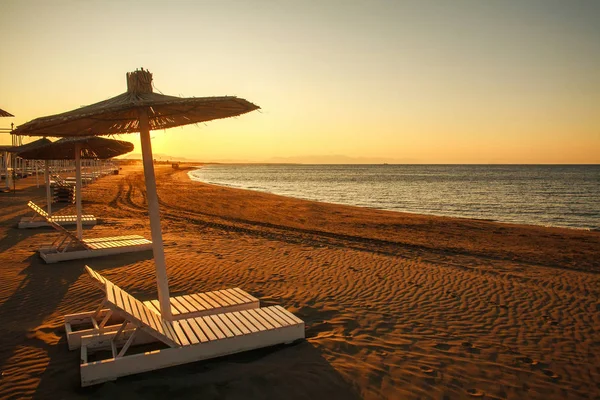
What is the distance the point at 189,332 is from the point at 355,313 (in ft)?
8.25

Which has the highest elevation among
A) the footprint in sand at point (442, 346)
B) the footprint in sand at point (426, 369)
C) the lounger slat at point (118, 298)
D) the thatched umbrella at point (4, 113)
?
the thatched umbrella at point (4, 113)

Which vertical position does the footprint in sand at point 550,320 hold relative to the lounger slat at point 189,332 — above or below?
below

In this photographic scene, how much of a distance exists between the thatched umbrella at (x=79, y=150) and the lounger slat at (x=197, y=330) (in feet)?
20.1

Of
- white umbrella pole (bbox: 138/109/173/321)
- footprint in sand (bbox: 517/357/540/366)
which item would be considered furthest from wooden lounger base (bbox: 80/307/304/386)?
footprint in sand (bbox: 517/357/540/366)

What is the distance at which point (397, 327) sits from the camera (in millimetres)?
5664

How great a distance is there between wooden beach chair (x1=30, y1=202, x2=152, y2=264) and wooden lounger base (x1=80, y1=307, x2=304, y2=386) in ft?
16.1

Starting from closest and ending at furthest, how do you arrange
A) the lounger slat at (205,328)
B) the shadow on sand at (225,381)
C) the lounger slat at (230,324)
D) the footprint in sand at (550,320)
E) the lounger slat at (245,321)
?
the shadow on sand at (225,381), the lounger slat at (205,328), the lounger slat at (230,324), the lounger slat at (245,321), the footprint in sand at (550,320)

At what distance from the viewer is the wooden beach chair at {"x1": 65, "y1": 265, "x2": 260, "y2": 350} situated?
16.0 ft

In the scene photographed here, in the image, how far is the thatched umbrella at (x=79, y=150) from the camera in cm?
980

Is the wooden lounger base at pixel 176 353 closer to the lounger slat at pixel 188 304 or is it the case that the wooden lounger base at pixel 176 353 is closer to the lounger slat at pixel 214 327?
the lounger slat at pixel 214 327

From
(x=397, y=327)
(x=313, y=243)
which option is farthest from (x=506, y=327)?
(x=313, y=243)

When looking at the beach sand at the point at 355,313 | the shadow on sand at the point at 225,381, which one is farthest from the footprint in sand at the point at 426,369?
the shadow on sand at the point at 225,381

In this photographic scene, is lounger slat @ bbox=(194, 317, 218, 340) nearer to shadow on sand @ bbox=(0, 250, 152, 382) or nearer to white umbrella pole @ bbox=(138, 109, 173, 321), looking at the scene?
white umbrella pole @ bbox=(138, 109, 173, 321)

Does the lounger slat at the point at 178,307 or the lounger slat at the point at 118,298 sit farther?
the lounger slat at the point at 178,307
